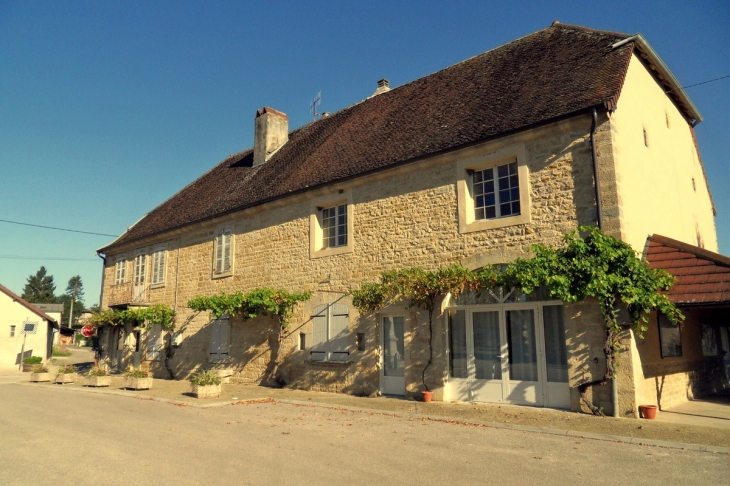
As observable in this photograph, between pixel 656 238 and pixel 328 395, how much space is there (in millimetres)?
7500

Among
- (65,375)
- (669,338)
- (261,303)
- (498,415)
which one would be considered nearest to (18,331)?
(65,375)

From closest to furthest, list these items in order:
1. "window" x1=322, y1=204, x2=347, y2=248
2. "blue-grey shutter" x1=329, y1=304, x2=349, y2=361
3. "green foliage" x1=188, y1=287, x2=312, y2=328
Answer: "blue-grey shutter" x1=329, y1=304, x2=349, y2=361, "window" x1=322, y1=204, x2=347, y2=248, "green foliage" x1=188, y1=287, x2=312, y2=328

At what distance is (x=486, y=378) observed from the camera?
1034 centimetres

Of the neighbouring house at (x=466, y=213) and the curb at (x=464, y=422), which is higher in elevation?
the neighbouring house at (x=466, y=213)

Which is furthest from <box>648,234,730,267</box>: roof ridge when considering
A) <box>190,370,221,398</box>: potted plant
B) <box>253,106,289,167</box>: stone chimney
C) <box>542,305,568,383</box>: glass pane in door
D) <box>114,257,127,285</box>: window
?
<box>114,257,127,285</box>: window

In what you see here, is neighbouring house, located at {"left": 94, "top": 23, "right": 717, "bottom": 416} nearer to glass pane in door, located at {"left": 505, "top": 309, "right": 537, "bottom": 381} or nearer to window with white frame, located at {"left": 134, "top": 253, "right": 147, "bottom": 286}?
glass pane in door, located at {"left": 505, "top": 309, "right": 537, "bottom": 381}

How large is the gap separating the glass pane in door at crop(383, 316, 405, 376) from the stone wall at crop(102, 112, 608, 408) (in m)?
0.21

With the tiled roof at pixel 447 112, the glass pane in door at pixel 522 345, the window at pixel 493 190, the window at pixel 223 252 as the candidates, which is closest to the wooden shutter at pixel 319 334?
the tiled roof at pixel 447 112

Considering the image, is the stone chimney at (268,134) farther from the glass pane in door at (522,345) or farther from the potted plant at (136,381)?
the glass pane in door at (522,345)

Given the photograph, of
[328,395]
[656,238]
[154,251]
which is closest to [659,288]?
[656,238]

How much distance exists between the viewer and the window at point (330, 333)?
12.8 metres

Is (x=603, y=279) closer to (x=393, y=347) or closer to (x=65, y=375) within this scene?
(x=393, y=347)

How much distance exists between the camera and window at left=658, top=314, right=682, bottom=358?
9.89 m

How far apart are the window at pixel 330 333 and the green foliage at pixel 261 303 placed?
689 millimetres
